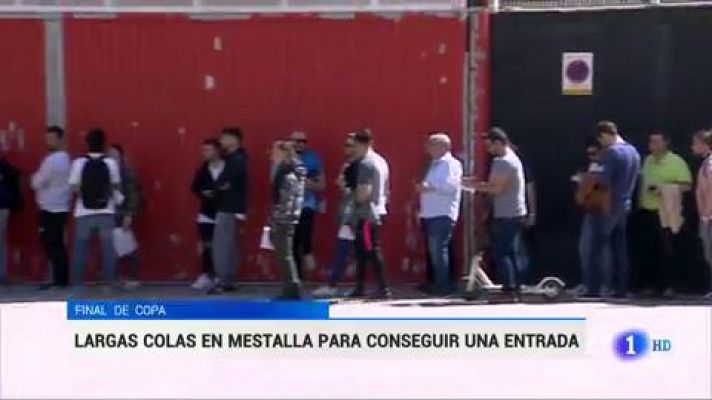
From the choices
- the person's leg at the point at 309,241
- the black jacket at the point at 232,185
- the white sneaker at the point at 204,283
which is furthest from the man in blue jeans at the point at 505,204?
the white sneaker at the point at 204,283

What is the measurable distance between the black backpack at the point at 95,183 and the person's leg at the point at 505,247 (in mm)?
4185

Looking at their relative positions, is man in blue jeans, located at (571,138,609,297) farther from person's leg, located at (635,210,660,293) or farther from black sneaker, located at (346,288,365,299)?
black sneaker, located at (346,288,365,299)

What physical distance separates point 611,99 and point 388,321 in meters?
4.33

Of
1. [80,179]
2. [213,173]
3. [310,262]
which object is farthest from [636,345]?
[80,179]

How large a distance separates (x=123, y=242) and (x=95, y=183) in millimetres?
842

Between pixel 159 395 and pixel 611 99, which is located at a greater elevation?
pixel 611 99

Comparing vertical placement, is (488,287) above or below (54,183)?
below

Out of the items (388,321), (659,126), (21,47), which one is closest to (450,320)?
(388,321)

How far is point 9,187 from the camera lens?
51.5 feet

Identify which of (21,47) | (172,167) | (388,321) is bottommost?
(388,321)

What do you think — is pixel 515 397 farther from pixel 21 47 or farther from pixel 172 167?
pixel 21 47

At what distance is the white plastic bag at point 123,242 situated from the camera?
51.1ft

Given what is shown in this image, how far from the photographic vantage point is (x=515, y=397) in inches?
382

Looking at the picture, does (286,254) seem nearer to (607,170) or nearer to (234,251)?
(234,251)
